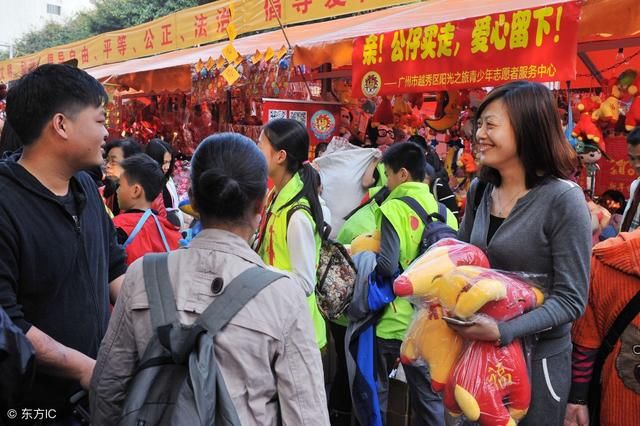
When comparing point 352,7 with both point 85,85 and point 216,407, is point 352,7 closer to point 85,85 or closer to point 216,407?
point 85,85

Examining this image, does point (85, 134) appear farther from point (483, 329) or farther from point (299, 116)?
point (299, 116)

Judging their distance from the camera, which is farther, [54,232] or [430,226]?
[430,226]

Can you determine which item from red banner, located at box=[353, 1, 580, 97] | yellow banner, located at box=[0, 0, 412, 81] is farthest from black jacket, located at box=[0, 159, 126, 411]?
yellow banner, located at box=[0, 0, 412, 81]

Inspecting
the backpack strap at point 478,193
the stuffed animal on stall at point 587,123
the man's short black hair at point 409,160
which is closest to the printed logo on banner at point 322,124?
the man's short black hair at point 409,160

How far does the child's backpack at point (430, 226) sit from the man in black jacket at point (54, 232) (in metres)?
1.86

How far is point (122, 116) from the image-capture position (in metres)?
10.0

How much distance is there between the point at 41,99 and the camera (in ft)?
5.66

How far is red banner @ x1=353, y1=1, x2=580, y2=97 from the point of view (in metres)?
3.42

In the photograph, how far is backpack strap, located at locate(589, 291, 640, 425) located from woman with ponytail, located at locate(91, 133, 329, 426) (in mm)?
970

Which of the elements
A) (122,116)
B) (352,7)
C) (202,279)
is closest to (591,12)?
(202,279)

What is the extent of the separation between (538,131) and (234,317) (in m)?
1.12

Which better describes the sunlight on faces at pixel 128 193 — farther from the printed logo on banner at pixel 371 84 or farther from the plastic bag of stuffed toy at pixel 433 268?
the printed logo on banner at pixel 371 84

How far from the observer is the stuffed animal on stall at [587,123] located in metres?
4.45

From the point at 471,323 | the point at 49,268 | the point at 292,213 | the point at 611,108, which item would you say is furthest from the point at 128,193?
the point at 611,108
